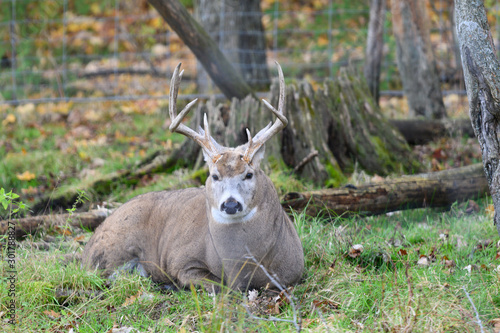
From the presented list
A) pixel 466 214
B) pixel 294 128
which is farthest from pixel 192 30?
pixel 466 214

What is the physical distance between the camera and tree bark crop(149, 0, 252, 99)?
19.4ft

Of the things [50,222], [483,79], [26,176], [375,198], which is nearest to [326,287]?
[375,198]

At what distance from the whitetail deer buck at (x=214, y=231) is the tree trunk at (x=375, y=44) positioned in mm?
4333

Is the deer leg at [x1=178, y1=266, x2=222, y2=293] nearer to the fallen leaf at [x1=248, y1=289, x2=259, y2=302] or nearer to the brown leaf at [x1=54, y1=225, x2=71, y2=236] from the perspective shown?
the fallen leaf at [x1=248, y1=289, x2=259, y2=302]

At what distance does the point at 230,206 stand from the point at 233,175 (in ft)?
0.73

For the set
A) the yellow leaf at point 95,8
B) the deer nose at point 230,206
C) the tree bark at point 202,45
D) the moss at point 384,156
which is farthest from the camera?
the yellow leaf at point 95,8

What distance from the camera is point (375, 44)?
8.30m

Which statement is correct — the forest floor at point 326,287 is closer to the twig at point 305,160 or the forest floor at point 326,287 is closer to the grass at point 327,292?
the grass at point 327,292

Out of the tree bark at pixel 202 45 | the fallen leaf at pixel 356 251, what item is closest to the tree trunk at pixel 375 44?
the tree bark at pixel 202 45

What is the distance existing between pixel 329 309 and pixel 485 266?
4.03ft

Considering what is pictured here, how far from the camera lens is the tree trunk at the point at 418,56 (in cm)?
784

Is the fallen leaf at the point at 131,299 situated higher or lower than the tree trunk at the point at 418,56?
lower

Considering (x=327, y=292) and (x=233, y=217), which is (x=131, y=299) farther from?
(x=327, y=292)

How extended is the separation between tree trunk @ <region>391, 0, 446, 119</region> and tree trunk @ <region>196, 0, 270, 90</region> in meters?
2.62
